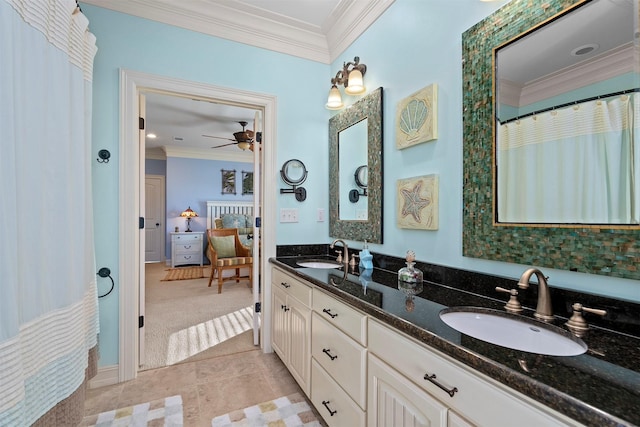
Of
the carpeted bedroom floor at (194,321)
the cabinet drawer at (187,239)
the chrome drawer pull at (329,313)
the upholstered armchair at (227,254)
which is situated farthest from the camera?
the cabinet drawer at (187,239)

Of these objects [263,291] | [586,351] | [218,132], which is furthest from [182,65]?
[218,132]

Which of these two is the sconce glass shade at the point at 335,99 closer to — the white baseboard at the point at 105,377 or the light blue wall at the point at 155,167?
the white baseboard at the point at 105,377

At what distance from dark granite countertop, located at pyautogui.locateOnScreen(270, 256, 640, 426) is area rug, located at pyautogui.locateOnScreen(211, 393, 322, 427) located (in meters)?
0.95

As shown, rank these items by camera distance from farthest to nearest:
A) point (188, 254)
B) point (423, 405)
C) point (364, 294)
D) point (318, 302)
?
1. point (188, 254)
2. point (318, 302)
3. point (364, 294)
4. point (423, 405)

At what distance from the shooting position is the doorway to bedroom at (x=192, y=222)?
2.62 metres

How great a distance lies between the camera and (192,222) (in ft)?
22.1

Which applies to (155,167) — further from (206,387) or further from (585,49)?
(585,49)

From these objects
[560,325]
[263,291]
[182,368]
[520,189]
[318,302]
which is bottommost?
[182,368]

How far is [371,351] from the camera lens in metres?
1.12

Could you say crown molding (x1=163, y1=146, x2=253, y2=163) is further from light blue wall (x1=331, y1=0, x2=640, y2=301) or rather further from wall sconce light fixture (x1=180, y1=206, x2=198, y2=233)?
light blue wall (x1=331, y1=0, x2=640, y2=301)

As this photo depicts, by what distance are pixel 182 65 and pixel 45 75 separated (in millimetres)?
1231

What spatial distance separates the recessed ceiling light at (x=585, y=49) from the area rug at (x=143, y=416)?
2.44 meters

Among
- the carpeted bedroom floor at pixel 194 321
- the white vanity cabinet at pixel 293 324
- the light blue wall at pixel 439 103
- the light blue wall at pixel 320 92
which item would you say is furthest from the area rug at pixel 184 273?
the light blue wall at pixel 439 103

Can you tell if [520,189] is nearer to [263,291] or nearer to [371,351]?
[371,351]
